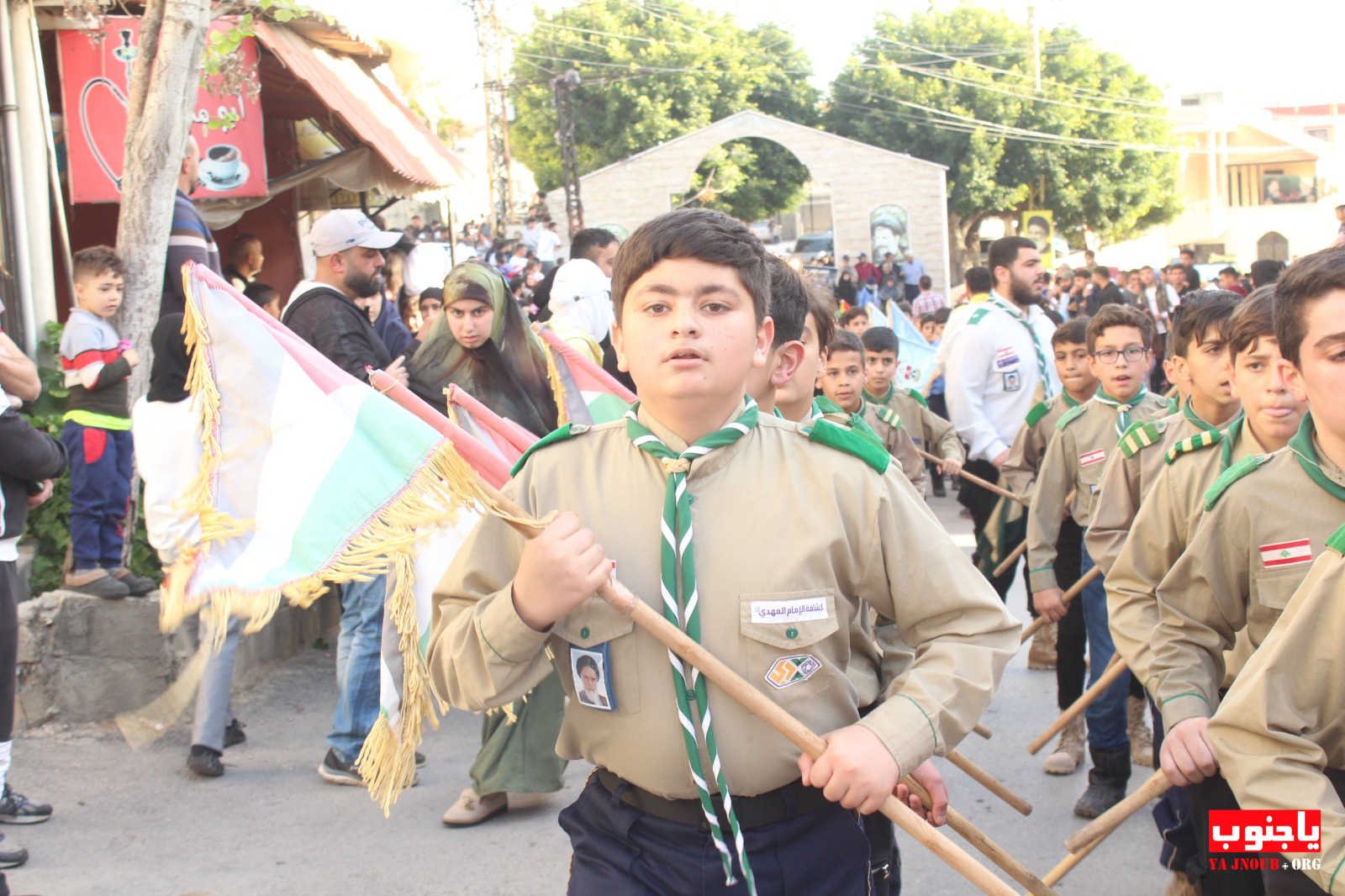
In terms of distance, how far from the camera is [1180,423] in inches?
177

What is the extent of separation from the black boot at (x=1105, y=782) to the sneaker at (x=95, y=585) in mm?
4180

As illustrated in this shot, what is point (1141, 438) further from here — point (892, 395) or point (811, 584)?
point (892, 395)

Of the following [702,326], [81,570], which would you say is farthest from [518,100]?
[702,326]

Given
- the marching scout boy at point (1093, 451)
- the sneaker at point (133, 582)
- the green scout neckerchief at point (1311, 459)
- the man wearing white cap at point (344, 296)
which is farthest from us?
the sneaker at point (133, 582)

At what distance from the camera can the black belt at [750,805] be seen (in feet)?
8.25

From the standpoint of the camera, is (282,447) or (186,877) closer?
(282,447)

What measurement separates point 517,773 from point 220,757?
1437 mm

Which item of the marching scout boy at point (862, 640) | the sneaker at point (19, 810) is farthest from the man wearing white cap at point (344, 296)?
the marching scout boy at point (862, 640)

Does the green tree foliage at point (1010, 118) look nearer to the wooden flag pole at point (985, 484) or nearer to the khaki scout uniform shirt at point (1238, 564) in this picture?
the wooden flag pole at point (985, 484)

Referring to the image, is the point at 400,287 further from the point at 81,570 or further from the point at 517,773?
the point at 517,773

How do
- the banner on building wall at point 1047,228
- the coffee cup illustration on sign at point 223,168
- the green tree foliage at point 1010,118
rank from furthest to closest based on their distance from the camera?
the green tree foliage at point 1010,118, the banner on building wall at point 1047,228, the coffee cup illustration on sign at point 223,168

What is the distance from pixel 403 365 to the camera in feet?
20.0

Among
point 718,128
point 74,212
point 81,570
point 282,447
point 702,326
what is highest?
point 718,128

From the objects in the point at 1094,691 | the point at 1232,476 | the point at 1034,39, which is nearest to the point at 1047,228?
the point at 1034,39
